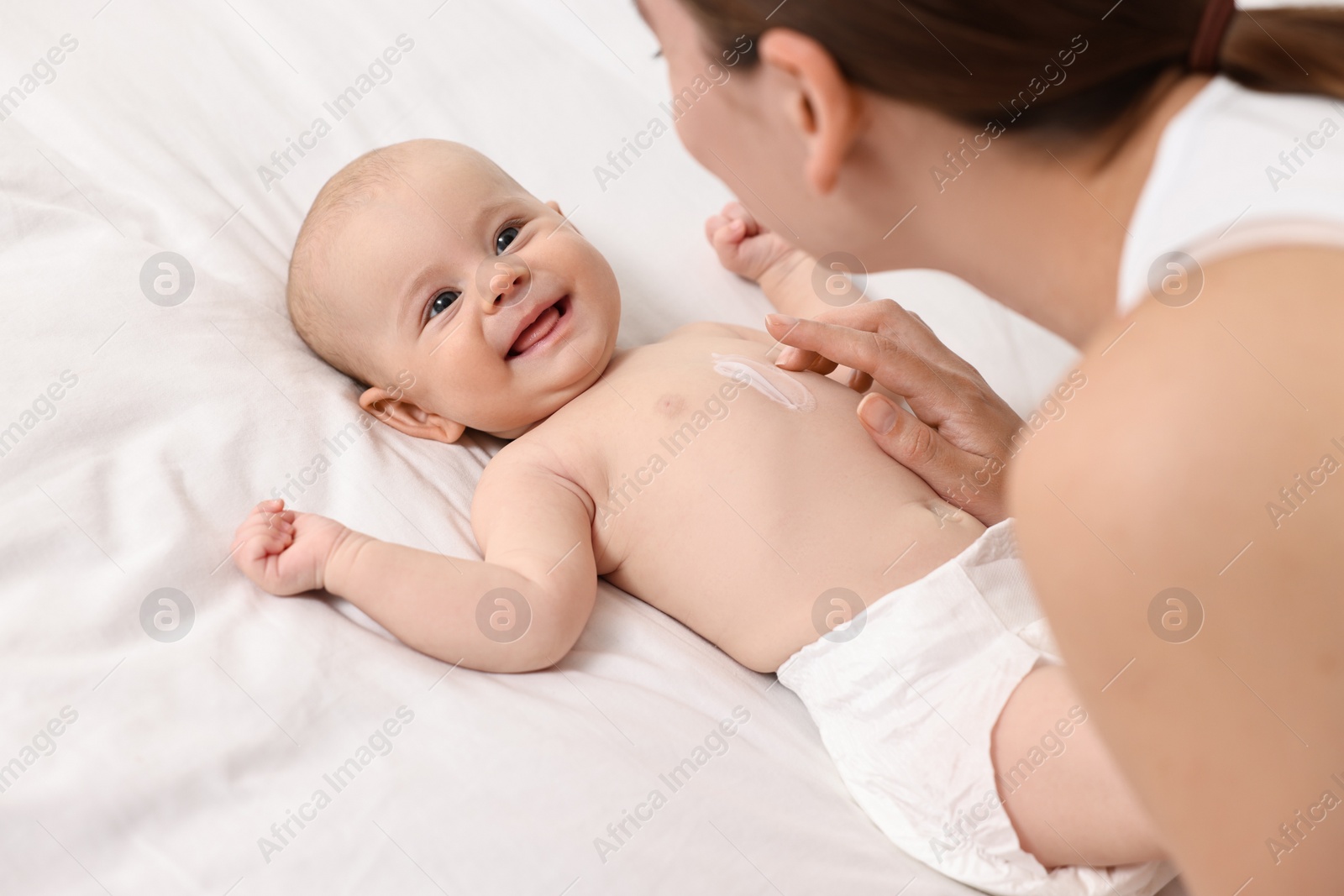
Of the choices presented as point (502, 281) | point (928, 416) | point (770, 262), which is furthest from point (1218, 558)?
point (770, 262)

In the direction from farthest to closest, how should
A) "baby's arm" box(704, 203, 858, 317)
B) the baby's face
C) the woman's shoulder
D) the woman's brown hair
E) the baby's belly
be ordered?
"baby's arm" box(704, 203, 858, 317) → the baby's face → the baby's belly → the woman's brown hair → the woman's shoulder

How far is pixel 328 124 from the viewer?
193 cm

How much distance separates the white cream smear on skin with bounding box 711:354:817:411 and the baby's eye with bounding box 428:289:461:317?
392 mm

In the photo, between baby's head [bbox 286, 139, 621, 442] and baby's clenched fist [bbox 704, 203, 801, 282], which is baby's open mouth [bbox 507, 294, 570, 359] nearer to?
baby's head [bbox 286, 139, 621, 442]

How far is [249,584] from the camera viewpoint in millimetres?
1194

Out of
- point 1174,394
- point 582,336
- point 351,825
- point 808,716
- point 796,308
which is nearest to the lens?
point 1174,394

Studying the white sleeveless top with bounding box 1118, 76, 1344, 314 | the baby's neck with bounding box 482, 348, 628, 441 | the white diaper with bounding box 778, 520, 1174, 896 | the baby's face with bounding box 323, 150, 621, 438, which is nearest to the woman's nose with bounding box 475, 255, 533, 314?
the baby's face with bounding box 323, 150, 621, 438

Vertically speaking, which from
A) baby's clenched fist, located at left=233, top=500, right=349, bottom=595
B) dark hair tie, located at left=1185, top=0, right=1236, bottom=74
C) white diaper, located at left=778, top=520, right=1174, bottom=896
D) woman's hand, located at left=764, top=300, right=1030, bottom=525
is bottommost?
white diaper, located at left=778, top=520, right=1174, bottom=896

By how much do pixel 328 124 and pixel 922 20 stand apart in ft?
4.77

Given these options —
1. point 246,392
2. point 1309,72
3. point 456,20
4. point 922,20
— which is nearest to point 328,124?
point 456,20

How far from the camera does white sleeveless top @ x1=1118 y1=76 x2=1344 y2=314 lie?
2.25 ft

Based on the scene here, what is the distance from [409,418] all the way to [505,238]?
303 millimetres

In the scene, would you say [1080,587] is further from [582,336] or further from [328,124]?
[328,124]

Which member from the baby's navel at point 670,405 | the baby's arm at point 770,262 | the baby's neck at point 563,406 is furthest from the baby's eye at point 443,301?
the baby's arm at point 770,262
